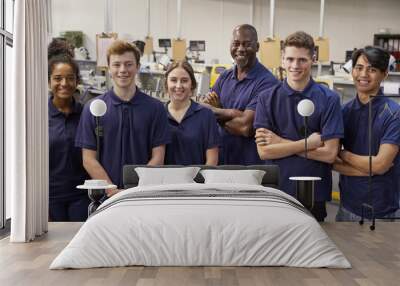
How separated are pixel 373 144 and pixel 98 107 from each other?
7.03 ft

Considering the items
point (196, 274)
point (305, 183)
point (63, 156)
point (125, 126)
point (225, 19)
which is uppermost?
point (225, 19)

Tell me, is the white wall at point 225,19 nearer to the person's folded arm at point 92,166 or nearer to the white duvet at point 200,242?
the person's folded arm at point 92,166

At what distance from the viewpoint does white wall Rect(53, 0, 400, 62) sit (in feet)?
40.7

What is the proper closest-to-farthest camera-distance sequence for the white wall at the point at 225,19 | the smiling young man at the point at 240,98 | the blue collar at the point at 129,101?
the blue collar at the point at 129,101
the smiling young man at the point at 240,98
the white wall at the point at 225,19

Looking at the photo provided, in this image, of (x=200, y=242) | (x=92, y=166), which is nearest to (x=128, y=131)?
(x=92, y=166)

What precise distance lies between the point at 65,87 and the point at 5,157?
821mm

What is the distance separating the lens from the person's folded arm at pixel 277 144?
17.2 ft

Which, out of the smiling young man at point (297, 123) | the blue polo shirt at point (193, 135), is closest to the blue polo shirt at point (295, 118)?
the smiling young man at point (297, 123)

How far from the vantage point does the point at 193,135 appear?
527 centimetres

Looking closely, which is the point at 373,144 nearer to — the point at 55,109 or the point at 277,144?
the point at 277,144

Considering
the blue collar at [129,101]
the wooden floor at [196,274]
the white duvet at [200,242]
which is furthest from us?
the blue collar at [129,101]

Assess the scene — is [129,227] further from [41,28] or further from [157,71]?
[157,71]

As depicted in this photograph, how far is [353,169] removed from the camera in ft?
17.4

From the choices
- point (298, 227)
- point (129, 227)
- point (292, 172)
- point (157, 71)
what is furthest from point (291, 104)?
point (157, 71)
